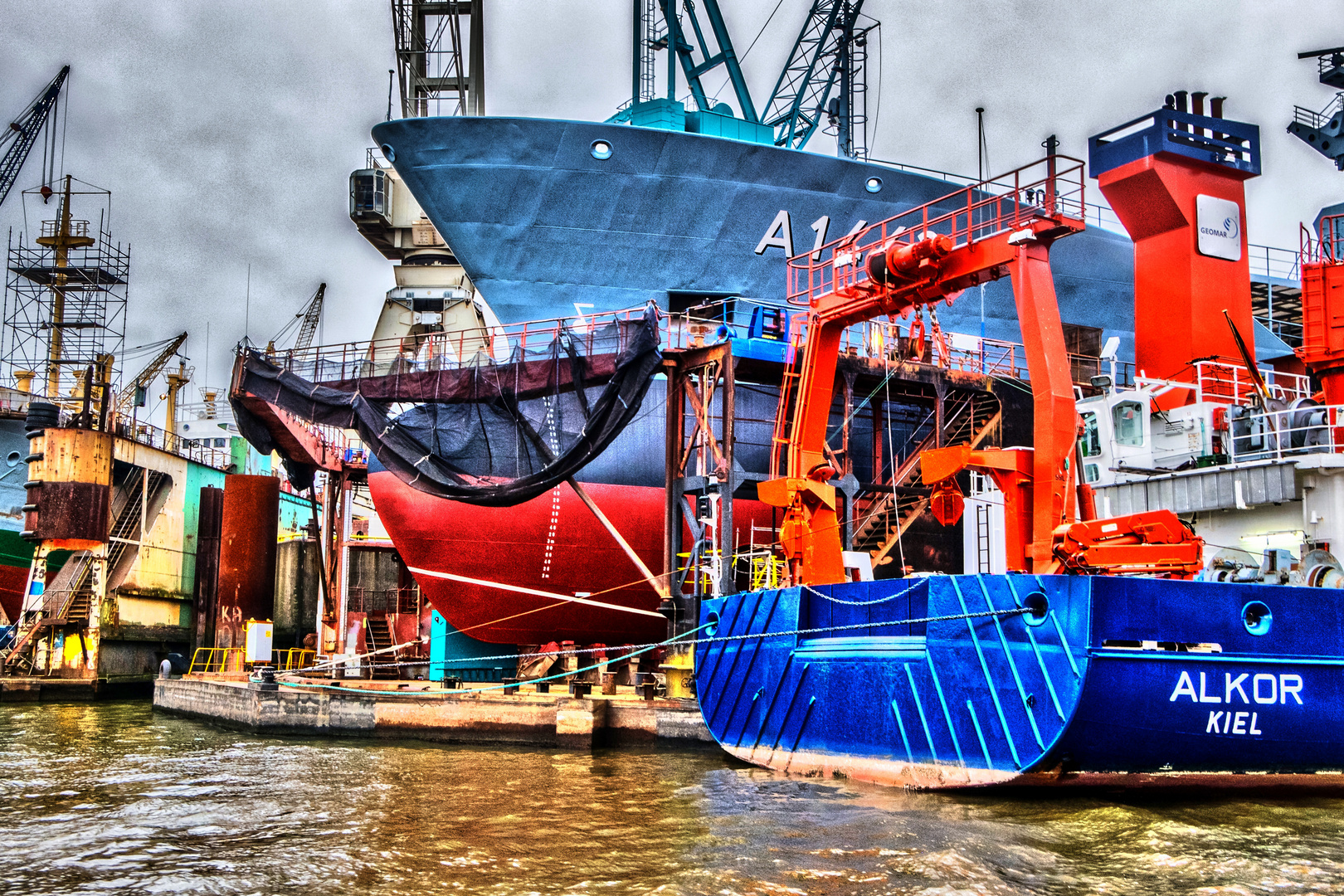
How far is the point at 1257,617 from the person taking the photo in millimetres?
10039

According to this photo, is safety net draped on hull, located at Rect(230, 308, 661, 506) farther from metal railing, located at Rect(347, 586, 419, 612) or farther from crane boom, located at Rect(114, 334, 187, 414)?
crane boom, located at Rect(114, 334, 187, 414)

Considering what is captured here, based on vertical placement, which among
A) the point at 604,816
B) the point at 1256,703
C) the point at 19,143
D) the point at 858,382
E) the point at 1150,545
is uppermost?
the point at 19,143

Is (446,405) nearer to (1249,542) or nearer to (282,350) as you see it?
(282,350)

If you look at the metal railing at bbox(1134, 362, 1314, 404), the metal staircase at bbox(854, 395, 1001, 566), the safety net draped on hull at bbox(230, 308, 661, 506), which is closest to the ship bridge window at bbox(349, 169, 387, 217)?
the safety net draped on hull at bbox(230, 308, 661, 506)

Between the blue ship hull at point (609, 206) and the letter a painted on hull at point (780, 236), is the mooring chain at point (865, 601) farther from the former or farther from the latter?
the letter a painted on hull at point (780, 236)

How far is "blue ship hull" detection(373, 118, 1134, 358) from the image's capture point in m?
21.3

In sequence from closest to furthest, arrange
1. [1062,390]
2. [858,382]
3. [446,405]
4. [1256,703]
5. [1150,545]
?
[1256,703] < [1150,545] < [1062,390] < [446,405] < [858,382]

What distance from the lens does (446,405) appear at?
63.9 ft

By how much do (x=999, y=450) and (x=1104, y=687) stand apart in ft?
11.2

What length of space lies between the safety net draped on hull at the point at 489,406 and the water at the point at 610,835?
5.85m

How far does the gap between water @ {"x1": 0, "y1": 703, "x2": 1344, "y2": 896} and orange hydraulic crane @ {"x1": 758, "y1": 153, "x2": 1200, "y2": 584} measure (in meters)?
2.43

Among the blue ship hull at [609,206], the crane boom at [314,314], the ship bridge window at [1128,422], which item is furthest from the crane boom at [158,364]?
the ship bridge window at [1128,422]

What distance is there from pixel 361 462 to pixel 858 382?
11.0 m

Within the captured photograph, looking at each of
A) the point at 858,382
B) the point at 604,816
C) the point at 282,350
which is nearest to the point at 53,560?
the point at 282,350
